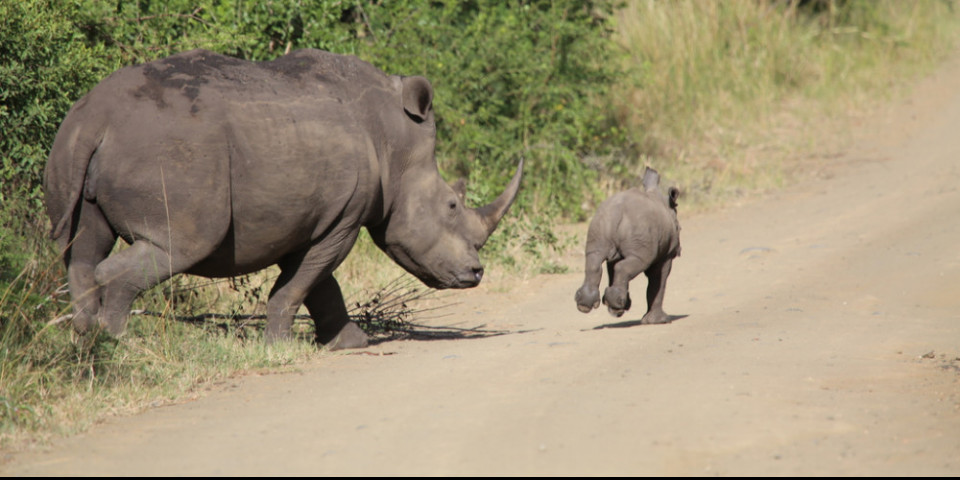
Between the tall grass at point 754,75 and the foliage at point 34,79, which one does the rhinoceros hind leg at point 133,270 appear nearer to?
the foliage at point 34,79

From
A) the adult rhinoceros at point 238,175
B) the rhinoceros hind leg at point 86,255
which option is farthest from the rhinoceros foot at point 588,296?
the rhinoceros hind leg at point 86,255

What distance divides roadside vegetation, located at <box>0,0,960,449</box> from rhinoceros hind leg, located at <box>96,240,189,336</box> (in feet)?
0.77

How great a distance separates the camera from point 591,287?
701 cm

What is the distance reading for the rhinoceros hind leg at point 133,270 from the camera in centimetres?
575

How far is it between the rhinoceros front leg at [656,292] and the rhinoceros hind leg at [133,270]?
3098 millimetres

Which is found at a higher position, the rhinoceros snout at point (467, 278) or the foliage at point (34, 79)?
the foliage at point (34, 79)

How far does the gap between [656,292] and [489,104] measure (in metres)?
4.77

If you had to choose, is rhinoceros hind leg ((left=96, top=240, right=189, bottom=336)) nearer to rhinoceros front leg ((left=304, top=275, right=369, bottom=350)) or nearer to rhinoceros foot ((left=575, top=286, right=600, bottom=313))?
rhinoceros front leg ((left=304, top=275, right=369, bottom=350))

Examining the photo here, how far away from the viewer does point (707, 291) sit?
919 centimetres

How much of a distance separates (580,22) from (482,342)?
6.40m

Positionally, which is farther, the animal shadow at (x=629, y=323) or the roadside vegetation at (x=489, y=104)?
the animal shadow at (x=629, y=323)

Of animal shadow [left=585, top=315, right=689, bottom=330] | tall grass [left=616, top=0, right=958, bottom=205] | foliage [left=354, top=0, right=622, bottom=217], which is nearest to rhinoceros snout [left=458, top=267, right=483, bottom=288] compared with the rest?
animal shadow [left=585, top=315, right=689, bottom=330]

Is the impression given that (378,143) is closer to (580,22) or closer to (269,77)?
(269,77)

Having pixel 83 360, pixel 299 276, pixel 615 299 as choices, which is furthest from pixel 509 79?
pixel 83 360
